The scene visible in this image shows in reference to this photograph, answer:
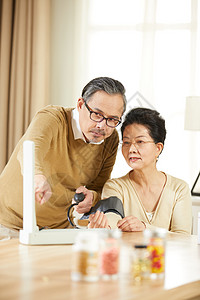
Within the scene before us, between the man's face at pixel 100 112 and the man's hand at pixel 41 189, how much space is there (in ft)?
1.24

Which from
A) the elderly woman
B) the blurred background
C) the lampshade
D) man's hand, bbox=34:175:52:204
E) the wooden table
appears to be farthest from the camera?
the blurred background

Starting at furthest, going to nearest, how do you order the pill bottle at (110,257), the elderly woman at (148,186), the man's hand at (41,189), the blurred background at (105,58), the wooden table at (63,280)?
the blurred background at (105,58)
the elderly woman at (148,186)
the man's hand at (41,189)
the pill bottle at (110,257)
the wooden table at (63,280)

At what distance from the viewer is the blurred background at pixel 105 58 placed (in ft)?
13.5

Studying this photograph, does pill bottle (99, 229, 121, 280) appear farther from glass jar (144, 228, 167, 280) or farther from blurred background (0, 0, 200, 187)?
blurred background (0, 0, 200, 187)

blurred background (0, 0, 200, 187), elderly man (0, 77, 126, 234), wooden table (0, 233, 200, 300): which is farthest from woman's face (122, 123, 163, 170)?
blurred background (0, 0, 200, 187)

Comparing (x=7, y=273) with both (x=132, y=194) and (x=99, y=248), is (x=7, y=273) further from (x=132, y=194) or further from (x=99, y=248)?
(x=132, y=194)

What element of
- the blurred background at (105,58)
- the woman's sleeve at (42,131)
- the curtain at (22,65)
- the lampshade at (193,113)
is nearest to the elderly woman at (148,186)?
the woman's sleeve at (42,131)

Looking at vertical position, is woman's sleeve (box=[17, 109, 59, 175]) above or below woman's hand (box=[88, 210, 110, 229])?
above

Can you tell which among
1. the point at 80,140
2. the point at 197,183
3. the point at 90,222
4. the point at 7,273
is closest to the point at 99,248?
the point at 7,273

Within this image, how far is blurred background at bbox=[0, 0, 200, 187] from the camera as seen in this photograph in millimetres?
4113

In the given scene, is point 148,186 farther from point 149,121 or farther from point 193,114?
point 193,114

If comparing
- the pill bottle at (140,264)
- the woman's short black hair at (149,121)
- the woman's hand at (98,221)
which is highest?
the woman's short black hair at (149,121)

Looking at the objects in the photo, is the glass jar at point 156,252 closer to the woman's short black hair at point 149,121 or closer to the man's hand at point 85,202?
the man's hand at point 85,202

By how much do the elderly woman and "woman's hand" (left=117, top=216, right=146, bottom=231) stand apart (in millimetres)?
100
